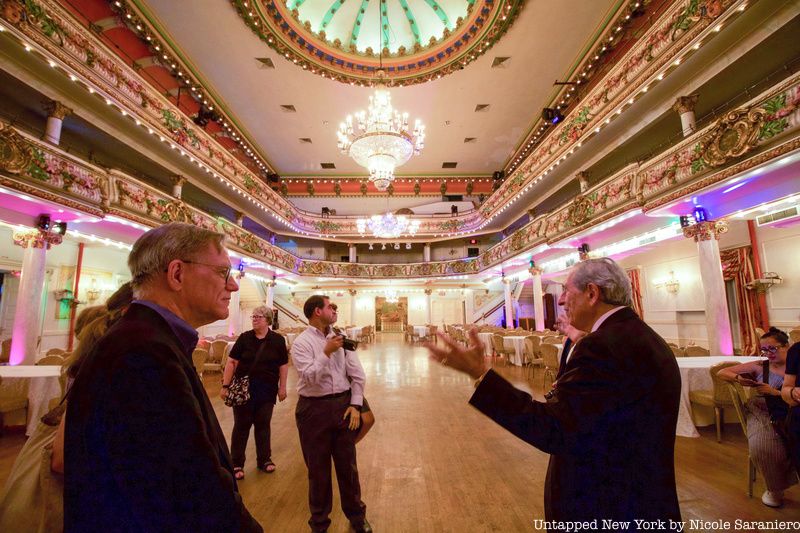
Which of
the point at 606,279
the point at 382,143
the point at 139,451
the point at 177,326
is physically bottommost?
the point at 139,451

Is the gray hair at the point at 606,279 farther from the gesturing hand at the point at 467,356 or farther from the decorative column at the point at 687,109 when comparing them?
the decorative column at the point at 687,109

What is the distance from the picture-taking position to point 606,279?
4.30ft

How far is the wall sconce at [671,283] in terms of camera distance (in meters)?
10.4

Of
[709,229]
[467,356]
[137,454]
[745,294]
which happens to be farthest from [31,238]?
[745,294]

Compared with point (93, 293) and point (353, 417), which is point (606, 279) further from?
point (93, 293)

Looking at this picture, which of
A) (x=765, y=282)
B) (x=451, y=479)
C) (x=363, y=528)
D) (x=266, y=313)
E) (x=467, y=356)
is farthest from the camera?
(x=765, y=282)

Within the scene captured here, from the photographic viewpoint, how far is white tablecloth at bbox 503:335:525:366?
9.27 meters

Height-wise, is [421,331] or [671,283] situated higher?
[671,283]

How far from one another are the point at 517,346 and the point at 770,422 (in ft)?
22.1

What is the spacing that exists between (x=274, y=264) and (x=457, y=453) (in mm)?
12747

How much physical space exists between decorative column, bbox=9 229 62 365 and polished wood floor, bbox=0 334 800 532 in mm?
3265

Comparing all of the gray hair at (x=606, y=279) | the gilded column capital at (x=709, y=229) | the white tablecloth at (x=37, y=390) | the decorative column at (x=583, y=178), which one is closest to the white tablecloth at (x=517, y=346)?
the gilded column capital at (x=709, y=229)

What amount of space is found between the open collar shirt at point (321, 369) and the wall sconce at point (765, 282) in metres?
10.7

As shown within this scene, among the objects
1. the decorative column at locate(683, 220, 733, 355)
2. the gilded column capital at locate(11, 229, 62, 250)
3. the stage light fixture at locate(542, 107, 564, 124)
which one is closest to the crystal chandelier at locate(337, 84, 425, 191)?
the stage light fixture at locate(542, 107, 564, 124)
